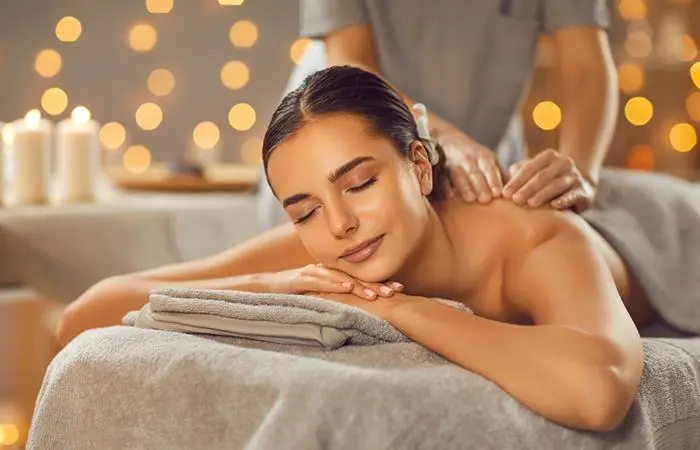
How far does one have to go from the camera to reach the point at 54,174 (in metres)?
3.55

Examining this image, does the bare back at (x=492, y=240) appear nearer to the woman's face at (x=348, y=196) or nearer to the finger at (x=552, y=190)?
the finger at (x=552, y=190)

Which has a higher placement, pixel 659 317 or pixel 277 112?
pixel 277 112

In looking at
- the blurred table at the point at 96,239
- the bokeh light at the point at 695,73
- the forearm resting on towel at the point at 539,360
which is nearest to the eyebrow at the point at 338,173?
the forearm resting on towel at the point at 539,360

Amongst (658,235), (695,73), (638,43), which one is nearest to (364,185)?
(658,235)

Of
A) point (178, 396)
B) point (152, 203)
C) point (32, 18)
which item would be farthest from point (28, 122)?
point (178, 396)

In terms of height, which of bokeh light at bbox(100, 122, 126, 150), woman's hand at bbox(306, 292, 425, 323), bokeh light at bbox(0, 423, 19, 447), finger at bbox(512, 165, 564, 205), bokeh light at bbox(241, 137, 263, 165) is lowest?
bokeh light at bbox(0, 423, 19, 447)

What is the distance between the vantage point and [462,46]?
2.08 m

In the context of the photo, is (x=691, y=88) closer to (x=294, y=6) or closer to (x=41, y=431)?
(x=294, y=6)

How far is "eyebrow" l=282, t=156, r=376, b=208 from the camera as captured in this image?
4.16ft

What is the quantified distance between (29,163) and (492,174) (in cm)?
152

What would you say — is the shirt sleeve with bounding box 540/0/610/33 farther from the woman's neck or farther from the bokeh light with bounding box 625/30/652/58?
the bokeh light with bounding box 625/30/652/58

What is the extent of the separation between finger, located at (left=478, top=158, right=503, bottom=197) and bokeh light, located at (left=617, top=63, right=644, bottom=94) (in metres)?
3.02

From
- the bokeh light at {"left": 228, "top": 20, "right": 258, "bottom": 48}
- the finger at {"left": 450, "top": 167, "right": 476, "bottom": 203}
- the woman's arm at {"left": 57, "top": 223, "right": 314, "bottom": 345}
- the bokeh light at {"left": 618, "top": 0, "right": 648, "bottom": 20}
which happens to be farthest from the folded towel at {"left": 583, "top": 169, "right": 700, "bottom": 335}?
the bokeh light at {"left": 618, "top": 0, "right": 648, "bottom": 20}

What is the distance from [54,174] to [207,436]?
2714mm
